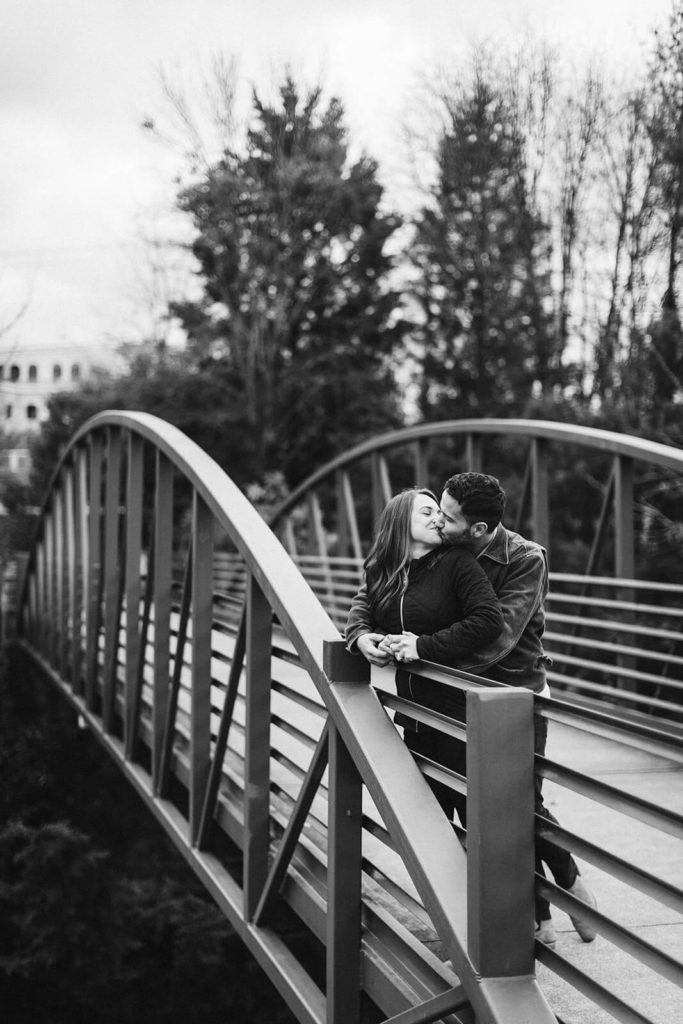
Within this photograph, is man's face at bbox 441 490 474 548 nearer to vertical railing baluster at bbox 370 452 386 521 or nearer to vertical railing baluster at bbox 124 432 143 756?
vertical railing baluster at bbox 124 432 143 756

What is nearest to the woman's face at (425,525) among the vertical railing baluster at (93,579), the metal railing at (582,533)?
the metal railing at (582,533)

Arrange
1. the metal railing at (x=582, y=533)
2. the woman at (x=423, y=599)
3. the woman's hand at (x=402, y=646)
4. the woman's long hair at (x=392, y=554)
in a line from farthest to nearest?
the metal railing at (x=582, y=533) < the woman's long hair at (x=392, y=554) < the woman at (x=423, y=599) < the woman's hand at (x=402, y=646)

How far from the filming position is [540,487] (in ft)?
23.9

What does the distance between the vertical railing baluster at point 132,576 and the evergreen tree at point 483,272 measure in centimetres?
1197

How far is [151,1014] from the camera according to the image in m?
13.8

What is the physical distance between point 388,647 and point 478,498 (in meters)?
0.48

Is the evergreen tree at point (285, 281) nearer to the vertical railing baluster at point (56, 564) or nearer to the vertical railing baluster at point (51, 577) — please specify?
the vertical railing baluster at point (51, 577)

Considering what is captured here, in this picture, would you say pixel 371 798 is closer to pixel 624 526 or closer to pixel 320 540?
pixel 624 526

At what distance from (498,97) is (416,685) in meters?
15.7

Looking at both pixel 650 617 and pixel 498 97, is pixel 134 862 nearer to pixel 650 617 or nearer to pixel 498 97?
pixel 650 617

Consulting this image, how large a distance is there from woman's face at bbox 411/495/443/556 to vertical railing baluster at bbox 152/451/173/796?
2946 millimetres

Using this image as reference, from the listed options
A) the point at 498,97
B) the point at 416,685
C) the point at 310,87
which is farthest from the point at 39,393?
the point at 416,685

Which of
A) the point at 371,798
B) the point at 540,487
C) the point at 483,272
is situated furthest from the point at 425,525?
the point at 483,272

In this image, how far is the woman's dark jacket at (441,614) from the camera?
2.75 meters
